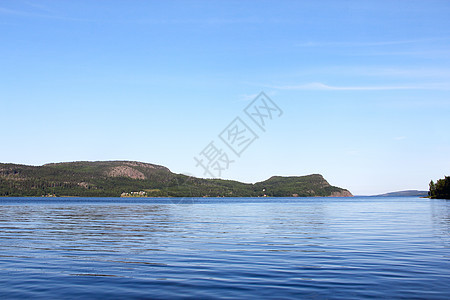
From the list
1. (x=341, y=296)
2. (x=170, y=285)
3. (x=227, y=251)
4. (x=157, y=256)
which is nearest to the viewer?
(x=341, y=296)

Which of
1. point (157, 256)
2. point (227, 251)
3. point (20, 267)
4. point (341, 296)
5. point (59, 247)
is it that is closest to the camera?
point (341, 296)

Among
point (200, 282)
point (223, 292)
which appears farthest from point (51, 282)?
point (223, 292)

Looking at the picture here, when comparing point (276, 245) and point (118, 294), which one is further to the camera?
point (276, 245)

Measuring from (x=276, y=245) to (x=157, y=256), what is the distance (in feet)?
34.3

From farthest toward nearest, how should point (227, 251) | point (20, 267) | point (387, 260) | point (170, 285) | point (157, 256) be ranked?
point (227, 251)
point (157, 256)
point (387, 260)
point (20, 267)
point (170, 285)

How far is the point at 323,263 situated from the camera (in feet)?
81.2

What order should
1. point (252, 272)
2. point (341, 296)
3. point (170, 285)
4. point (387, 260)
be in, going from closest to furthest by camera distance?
point (341, 296), point (170, 285), point (252, 272), point (387, 260)

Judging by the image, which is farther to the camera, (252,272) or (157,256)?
(157,256)

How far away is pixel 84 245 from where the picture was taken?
3341 centimetres

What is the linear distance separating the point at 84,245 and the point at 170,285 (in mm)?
17032

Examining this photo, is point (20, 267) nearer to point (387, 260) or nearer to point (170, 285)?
point (170, 285)

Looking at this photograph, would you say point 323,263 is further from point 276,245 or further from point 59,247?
point 59,247

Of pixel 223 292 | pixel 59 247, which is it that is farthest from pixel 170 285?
pixel 59 247

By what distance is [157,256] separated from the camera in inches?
1094
